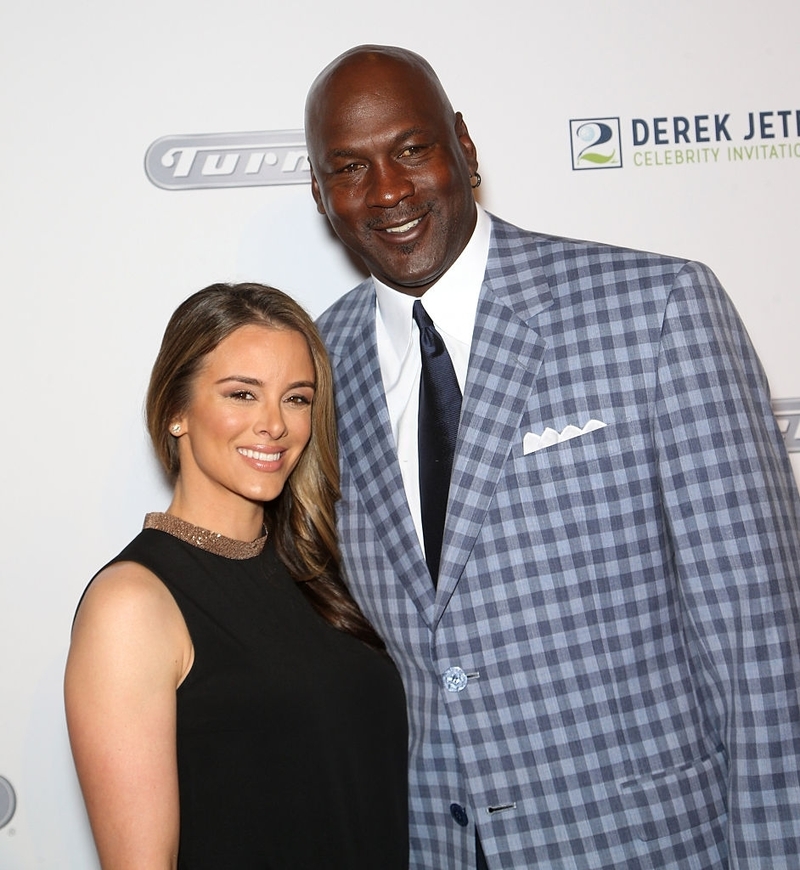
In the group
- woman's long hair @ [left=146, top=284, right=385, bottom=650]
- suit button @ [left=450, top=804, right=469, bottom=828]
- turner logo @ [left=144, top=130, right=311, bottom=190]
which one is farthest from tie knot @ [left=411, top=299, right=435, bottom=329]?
suit button @ [left=450, top=804, right=469, bottom=828]

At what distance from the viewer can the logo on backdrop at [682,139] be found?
7.86ft

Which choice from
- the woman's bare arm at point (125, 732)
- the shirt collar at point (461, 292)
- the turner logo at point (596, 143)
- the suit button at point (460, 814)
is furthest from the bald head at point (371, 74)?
the suit button at point (460, 814)

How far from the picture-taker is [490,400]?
5.75ft

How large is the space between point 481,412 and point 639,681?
497 millimetres

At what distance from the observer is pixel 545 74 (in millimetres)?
2377

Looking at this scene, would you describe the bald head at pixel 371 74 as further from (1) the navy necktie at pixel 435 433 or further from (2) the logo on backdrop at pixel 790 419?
(2) the logo on backdrop at pixel 790 419

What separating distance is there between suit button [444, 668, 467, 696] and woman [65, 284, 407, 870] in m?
0.25

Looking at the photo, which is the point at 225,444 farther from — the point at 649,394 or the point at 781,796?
the point at 781,796

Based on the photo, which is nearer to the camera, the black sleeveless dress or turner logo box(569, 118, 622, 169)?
the black sleeveless dress

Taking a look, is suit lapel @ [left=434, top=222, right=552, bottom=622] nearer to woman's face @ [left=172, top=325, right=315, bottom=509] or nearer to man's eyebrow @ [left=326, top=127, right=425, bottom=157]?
man's eyebrow @ [left=326, top=127, right=425, bottom=157]

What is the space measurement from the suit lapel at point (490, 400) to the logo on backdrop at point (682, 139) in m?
0.70

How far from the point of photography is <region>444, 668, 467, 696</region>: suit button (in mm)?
1718

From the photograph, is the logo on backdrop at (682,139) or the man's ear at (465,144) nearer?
the man's ear at (465,144)

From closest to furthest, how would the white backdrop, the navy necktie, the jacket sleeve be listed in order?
the jacket sleeve → the navy necktie → the white backdrop
